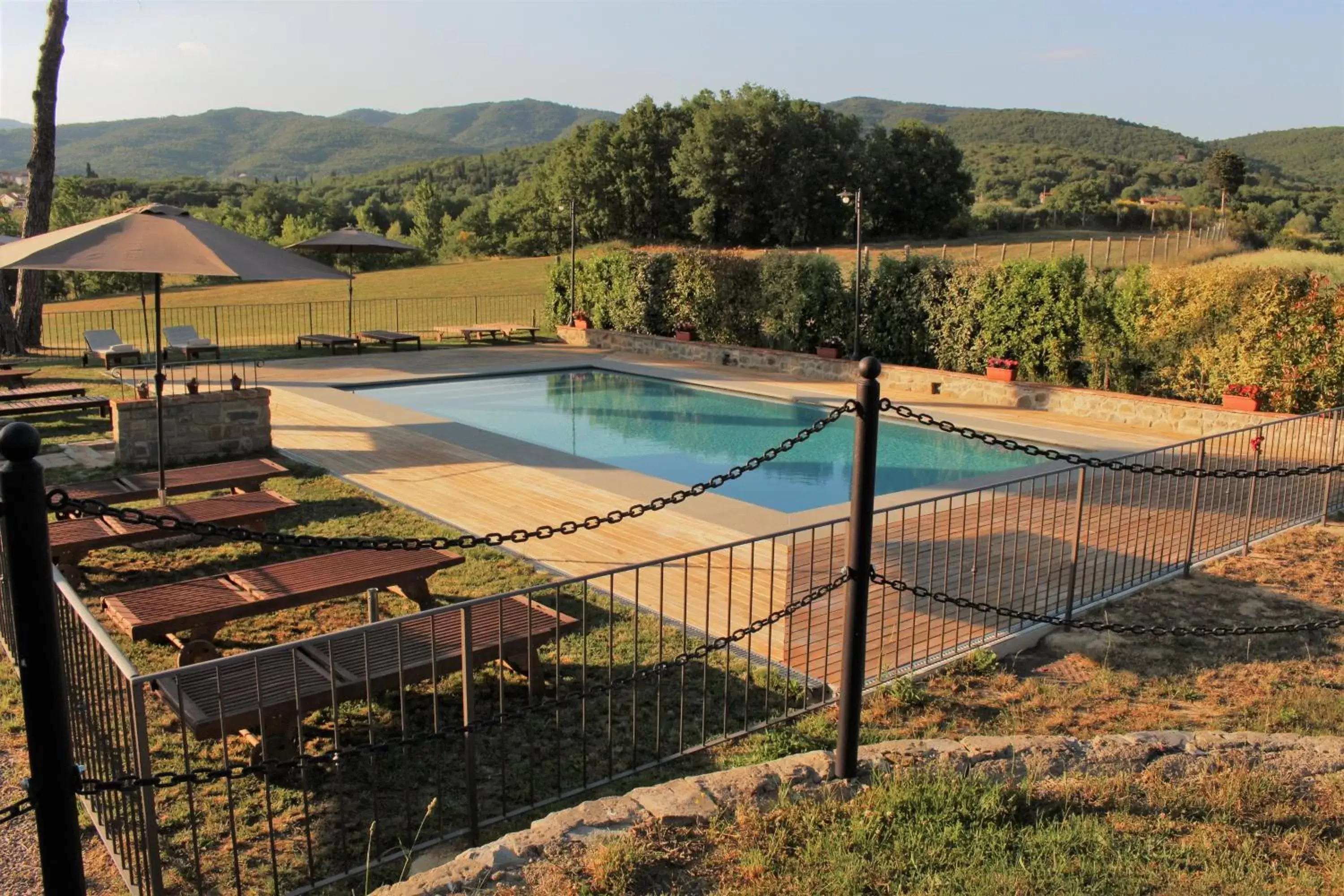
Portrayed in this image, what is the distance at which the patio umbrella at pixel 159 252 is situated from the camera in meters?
7.48

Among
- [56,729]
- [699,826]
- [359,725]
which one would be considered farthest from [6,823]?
[699,826]

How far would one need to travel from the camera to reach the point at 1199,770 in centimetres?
377

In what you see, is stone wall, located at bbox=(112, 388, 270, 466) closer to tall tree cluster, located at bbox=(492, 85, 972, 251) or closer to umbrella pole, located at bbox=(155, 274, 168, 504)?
umbrella pole, located at bbox=(155, 274, 168, 504)

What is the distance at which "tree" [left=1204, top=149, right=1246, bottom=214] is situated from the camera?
55.2 metres

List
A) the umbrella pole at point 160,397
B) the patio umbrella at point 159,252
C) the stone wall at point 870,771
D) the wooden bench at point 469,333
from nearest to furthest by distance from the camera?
the stone wall at point 870,771 < the patio umbrella at point 159,252 < the umbrella pole at point 160,397 < the wooden bench at point 469,333

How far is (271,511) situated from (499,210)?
221 ft

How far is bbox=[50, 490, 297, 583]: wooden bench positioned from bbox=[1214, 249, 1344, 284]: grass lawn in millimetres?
19381

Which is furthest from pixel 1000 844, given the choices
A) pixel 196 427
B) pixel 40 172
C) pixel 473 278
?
pixel 473 278

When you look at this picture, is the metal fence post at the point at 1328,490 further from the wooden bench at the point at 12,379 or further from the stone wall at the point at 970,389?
the wooden bench at the point at 12,379

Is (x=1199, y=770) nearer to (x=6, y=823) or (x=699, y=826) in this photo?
(x=699, y=826)

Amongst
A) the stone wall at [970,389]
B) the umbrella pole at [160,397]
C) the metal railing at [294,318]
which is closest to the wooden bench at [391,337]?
the metal railing at [294,318]

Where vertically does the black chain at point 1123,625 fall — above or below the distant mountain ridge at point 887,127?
below

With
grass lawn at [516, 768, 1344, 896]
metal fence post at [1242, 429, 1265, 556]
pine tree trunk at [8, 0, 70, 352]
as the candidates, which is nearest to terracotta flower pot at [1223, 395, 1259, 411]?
metal fence post at [1242, 429, 1265, 556]

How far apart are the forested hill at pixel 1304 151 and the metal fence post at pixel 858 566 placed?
291ft
